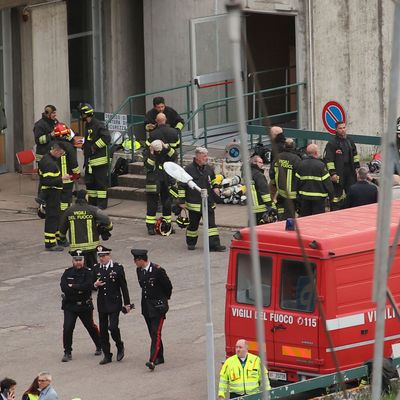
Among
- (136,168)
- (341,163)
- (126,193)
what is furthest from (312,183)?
(136,168)

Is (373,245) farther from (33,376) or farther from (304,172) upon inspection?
(304,172)

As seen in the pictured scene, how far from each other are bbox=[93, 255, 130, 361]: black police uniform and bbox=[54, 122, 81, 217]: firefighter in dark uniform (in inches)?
237

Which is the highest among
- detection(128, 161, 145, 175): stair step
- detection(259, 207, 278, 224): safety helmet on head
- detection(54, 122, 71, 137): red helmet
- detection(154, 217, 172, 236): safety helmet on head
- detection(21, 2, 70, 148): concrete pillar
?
detection(21, 2, 70, 148): concrete pillar

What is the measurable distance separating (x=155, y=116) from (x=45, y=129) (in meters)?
2.06

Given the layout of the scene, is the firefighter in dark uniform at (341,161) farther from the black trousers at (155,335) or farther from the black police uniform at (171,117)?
the black trousers at (155,335)

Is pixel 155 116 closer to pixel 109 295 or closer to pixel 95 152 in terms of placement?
Result: pixel 95 152

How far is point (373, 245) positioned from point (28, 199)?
12.9 m

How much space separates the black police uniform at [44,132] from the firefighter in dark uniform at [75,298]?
27.6 feet

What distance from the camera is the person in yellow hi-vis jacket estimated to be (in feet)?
50.4

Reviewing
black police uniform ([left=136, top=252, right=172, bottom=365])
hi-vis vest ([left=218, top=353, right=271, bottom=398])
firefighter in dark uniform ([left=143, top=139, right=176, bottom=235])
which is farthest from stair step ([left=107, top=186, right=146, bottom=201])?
hi-vis vest ([left=218, top=353, right=271, bottom=398])

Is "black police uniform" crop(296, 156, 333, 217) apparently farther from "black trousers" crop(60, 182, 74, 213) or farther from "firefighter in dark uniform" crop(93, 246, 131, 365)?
"firefighter in dark uniform" crop(93, 246, 131, 365)

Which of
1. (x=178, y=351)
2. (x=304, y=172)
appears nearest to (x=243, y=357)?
(x=178, y=351)

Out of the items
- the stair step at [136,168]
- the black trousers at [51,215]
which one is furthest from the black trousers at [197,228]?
the stair step at [136,168]

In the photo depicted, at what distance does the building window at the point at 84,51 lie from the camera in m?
31.2
